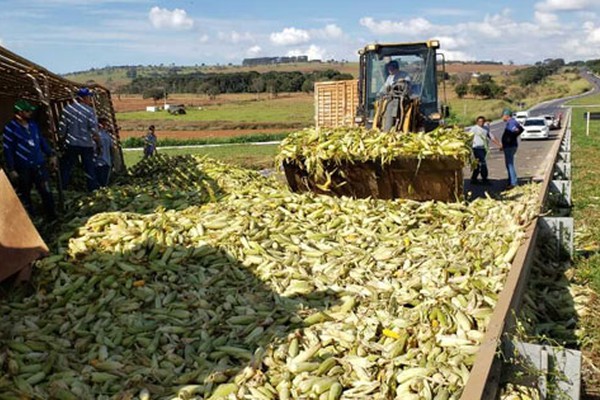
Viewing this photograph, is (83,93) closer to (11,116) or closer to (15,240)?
(11,116)

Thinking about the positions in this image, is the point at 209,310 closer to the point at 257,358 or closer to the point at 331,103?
the point at 257,358

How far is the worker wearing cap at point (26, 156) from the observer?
8.85 metres

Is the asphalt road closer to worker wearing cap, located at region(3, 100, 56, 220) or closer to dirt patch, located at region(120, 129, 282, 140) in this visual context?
worker wearing cap, located at region(3, 100, 56, 220)

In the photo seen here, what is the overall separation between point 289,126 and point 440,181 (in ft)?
161

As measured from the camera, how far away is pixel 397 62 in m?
12.6

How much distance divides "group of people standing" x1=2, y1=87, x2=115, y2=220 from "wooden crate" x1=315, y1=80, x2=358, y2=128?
590cm

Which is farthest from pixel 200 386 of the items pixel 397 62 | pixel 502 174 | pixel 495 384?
pixel 502 174

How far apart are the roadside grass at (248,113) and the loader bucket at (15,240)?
172 ft

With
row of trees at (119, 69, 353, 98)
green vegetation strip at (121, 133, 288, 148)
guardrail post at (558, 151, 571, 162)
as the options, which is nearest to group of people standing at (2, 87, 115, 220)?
guardrail post at (558, 151, 571, 162)

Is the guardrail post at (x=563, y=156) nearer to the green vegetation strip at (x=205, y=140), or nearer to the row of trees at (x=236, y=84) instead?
the green vegetation strip at (x=205, y=140)

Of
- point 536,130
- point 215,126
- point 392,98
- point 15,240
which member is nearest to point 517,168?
point 392,98

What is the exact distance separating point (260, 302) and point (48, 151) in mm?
4919

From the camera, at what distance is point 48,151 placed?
9.34 metres

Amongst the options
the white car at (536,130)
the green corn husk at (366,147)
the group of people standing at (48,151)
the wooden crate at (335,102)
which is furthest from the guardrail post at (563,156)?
the white car at (536,130)
